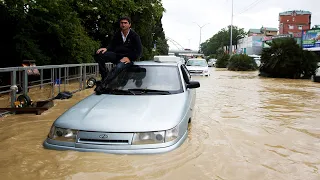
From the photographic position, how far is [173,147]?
3740mm

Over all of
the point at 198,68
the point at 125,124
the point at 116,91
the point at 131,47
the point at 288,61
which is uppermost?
the point at 288,61

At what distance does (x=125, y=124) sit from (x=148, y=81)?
5.13 feet

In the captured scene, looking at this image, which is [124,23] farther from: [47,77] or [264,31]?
[264,31]

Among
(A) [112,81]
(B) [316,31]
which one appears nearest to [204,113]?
(A) [112,81]

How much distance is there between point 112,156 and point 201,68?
62.2ft

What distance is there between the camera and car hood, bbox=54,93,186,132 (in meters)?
3.68

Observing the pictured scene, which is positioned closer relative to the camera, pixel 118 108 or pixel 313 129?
pixel 118 108

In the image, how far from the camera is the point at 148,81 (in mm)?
5133

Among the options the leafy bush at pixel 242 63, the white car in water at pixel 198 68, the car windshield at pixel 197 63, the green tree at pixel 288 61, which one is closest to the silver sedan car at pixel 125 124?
the white car in water at pixel 198 68

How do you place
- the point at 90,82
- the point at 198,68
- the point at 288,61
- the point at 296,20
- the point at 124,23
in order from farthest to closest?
1. the point at 296,20
2. the point at 288,61
3. the point at 198,68
4. the point at 90,82
5. the point at 124,23

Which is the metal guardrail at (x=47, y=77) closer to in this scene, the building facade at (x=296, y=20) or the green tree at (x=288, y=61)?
the green tree at (x=288, y=61)

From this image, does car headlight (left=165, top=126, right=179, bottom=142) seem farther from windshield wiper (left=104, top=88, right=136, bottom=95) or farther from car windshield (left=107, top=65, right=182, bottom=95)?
windshield wiper (left=104, top=88, right=136, bottom=95)

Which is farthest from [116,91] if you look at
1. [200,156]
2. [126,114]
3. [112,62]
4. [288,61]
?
[288,61]

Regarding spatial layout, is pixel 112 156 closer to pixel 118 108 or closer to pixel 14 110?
pixel 118 108
